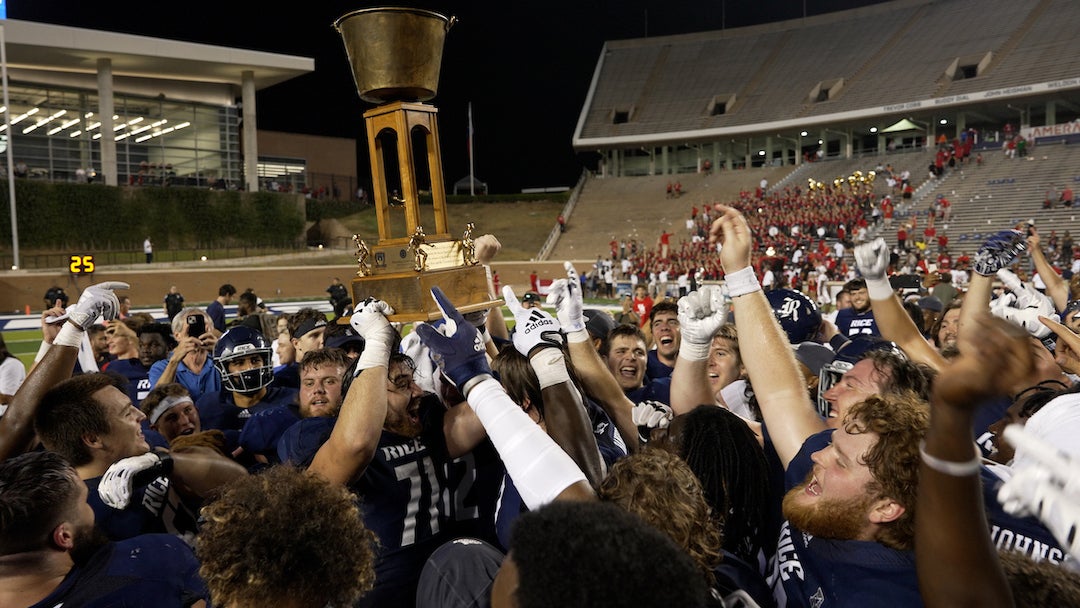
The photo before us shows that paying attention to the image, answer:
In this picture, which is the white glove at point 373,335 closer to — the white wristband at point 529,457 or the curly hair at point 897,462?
the white wristband at point 529,457

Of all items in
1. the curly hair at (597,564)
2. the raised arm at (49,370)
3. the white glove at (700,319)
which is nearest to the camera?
the curly hair at (597,564)

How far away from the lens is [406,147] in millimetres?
4875

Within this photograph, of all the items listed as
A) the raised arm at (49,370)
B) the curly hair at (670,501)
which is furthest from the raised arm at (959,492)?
the raised arm at (49,370)

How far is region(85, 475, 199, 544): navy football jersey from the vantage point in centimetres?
261

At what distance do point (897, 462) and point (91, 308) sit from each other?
136 inches

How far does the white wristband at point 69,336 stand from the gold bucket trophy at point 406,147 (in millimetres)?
1456

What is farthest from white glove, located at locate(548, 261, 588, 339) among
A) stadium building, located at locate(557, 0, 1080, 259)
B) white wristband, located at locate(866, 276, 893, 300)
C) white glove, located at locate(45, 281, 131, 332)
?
stadium building, located at locate(557, 0, 1080, 259)

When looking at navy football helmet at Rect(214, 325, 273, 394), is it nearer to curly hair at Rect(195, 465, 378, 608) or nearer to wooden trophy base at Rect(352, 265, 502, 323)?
wooden trophy base at Rect(352, 265, 502, 323)

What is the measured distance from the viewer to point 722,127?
146 ft

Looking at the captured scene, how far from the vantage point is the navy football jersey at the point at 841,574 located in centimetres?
172

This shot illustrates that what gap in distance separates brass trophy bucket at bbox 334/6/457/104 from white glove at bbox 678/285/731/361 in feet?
Result: 7.79

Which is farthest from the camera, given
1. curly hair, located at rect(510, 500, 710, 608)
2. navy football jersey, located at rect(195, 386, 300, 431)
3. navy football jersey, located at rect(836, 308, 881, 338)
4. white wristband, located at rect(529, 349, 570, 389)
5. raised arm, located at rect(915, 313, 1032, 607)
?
navy football jersey, located at rect(836, 308, 881, 338)

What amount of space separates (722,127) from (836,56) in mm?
8201

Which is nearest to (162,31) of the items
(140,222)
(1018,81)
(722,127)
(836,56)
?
(140,222)
